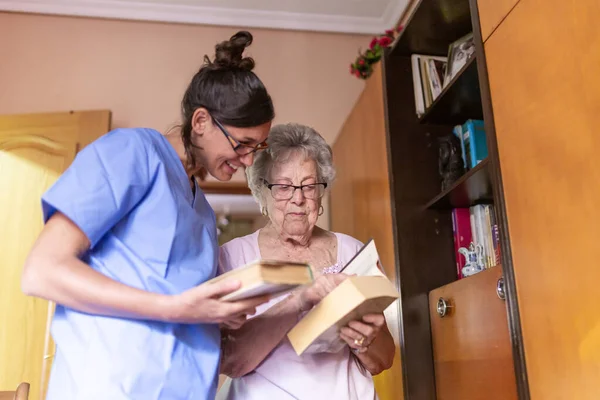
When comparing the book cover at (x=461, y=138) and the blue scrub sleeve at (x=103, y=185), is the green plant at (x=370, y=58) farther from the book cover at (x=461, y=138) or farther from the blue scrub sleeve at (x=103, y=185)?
the blue scrub sleeve at (x=103, y=185)

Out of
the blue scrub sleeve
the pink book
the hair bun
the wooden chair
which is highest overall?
the hair bun

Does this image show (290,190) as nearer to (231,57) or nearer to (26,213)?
(231,57)

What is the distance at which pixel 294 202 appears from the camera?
1320 mm

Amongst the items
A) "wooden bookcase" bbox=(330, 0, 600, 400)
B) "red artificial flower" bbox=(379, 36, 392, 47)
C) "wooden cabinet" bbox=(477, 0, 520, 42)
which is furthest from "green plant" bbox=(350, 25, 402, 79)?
"wooden cabinet" bbox=(477, 0, 520, 42)

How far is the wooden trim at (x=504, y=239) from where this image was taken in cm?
104

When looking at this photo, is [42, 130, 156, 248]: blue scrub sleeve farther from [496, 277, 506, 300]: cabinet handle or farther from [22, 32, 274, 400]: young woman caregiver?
[496, 277, 506, 300]: cabinet handle

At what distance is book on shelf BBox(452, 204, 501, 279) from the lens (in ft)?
5.02

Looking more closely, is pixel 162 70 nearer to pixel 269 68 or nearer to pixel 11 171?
pixel 269 68

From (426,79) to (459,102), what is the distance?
0.65 feet

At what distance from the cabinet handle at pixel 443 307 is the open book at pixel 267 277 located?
0.86m

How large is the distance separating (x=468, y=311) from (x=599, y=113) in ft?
2.37

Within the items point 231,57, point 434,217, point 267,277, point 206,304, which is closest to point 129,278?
point 206,304

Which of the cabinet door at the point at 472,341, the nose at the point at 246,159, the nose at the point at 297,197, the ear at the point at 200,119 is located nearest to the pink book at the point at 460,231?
the cabinet door at the point at 472,341

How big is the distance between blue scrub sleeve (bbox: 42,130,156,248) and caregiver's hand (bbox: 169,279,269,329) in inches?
6.9
